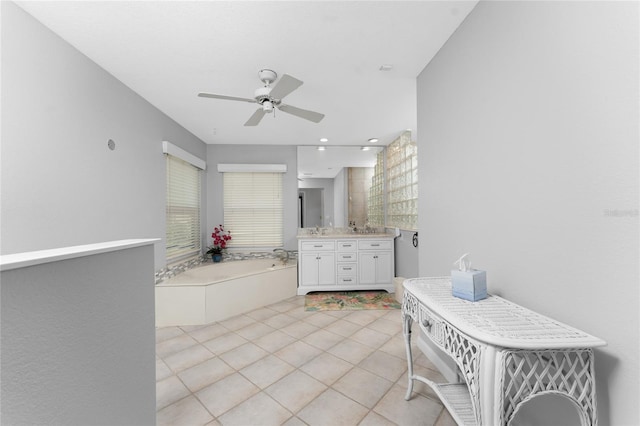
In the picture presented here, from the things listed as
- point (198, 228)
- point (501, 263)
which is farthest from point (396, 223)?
point (198, 228)

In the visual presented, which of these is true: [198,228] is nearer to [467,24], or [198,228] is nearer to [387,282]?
[387,282]

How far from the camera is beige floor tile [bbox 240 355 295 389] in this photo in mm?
1818

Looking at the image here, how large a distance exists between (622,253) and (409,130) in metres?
2.98

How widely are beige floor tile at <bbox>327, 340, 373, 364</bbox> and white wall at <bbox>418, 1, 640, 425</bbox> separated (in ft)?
4.19

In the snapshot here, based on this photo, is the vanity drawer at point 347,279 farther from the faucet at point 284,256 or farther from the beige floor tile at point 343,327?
the beige floor tile at point 343,327

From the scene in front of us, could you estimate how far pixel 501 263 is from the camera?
Result: 129 centimetres

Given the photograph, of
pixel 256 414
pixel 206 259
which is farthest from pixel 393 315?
pixel 206 259

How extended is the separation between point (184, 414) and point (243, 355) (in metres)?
0.66

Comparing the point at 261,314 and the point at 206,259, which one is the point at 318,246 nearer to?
the point at 261,314

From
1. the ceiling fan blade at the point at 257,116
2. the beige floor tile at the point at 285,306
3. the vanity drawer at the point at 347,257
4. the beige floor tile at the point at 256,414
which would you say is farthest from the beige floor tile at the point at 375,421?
the vanity drawer at the point at 347,257

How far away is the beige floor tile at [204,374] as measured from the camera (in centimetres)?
180

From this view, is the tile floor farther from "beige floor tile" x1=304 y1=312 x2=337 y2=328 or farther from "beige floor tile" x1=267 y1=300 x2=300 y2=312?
"beige floor tile" x1=267 y1=300 x2=300 y2=312

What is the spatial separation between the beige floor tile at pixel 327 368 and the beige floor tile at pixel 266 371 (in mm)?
156

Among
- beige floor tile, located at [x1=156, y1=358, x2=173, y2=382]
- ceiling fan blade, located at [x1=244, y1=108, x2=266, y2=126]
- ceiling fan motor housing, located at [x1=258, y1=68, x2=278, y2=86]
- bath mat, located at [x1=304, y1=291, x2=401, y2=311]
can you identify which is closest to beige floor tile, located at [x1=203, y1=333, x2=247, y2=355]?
beige floor tile, located at [x1=156, y1=358, x2=173, y2=382]
